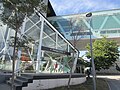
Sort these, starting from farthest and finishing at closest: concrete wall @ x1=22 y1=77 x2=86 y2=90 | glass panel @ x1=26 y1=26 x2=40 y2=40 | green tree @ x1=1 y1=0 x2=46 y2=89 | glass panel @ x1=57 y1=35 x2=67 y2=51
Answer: glass panel @ x1=57 y1=35 x2=67 y2=51 < glass panel @ x1=26 y1=26 x2=40 y2=40 < concrete wall @ x1=22 y1=77 x2=86 y2=90 < green tree @ x1=1 y1=0 x2=46 y2=89

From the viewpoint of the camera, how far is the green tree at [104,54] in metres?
32.0

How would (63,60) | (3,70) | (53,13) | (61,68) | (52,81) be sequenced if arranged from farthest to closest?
(53,13) → (63,60) → (61,68) → (3,70) → (52,81)

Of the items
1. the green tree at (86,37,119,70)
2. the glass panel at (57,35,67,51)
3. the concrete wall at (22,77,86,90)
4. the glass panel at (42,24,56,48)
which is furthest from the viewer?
the green tree at (86,37,119,70)

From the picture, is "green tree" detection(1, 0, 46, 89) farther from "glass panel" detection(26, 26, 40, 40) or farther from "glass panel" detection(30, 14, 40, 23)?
"glass panel" detection(26, 26, 40, 40)

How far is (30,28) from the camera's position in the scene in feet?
81.0

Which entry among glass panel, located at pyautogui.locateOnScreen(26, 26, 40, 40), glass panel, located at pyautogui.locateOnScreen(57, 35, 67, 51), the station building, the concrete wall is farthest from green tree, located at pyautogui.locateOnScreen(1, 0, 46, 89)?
glass panel, located at pyautogui.locateOnScreen(57, 35, 67, 51)

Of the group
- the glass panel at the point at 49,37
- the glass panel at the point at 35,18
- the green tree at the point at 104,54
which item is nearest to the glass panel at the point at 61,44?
the glass panel at the point at 49,37

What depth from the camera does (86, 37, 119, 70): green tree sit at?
32000 mm

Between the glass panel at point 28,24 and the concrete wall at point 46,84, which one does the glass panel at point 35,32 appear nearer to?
the glass panel at point 28,24

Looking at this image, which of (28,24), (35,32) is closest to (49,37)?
(35,32)

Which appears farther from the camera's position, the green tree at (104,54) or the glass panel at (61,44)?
the green tree at (104,54)

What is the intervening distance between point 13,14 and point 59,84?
25.0 ft

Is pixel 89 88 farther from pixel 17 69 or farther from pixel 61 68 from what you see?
pixel 17 69

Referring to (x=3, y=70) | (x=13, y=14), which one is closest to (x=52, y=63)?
(x=3, y=70)
